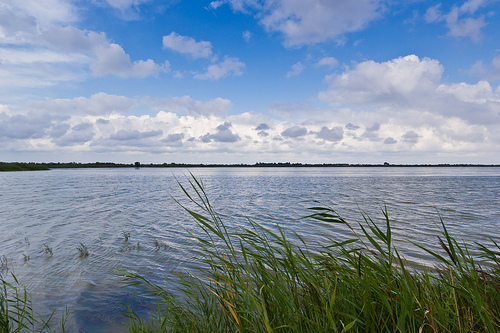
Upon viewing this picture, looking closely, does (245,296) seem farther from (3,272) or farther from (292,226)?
(292,226)

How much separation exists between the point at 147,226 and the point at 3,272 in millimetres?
6198

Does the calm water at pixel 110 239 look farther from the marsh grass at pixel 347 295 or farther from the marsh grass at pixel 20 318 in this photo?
the marsh grass at pixel 347 295

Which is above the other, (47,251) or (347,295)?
(347,295)

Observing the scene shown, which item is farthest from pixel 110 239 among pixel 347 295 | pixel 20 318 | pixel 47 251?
pixel 347 295

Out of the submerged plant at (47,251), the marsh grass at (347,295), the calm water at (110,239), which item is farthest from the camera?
the submerged plant at (47,251)

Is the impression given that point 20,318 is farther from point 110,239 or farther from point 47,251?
point 110,239

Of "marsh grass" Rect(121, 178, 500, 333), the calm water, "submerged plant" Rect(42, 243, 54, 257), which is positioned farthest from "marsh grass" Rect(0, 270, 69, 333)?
"submerged plant" Rect(42, 243, 54, 257)

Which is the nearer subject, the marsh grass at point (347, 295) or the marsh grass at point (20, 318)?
the marsh grass at point (347, 295)

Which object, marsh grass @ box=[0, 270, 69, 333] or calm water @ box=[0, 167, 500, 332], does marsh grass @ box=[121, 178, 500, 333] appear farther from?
marsh grass @ box=[0, 270, 69, 333]

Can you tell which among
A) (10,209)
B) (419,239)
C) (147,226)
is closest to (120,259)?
(147,226)

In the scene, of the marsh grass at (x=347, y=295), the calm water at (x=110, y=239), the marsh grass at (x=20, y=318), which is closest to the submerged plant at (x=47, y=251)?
the calm water at (x=110, y=239)

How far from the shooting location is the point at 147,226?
43.0 feet

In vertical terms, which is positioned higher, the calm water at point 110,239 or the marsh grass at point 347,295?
the marsh grass at point 347,295

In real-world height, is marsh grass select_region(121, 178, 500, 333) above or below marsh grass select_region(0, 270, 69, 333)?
above
